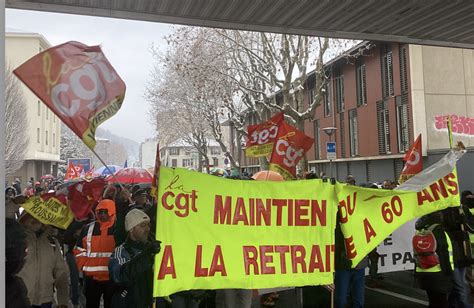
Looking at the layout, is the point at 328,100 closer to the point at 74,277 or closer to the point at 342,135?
the point at 342,135

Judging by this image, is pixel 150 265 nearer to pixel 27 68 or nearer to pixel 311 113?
pixel 27 68

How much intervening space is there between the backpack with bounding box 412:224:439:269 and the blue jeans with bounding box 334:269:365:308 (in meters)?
0.72

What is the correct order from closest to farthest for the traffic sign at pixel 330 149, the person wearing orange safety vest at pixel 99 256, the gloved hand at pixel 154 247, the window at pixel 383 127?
1. the gloved hand at pixel 154 247
2. the person wearing orange safety vest at pixel 99 256
3. the traffic sign at pixel 330 149
4. the window at pixel 383 127

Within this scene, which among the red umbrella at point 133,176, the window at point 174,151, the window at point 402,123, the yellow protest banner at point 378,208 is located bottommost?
the yellow protest banner at point 378,208

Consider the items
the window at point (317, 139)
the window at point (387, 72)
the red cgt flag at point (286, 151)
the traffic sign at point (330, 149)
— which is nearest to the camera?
the red cgt flag at point (286, 151)

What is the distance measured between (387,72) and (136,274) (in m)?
23.7

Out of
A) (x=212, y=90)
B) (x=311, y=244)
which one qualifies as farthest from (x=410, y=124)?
(x=311, y=244)

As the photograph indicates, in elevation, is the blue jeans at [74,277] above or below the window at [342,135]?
below

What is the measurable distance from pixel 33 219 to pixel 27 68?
1.87 m

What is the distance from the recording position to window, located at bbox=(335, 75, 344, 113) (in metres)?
31.4

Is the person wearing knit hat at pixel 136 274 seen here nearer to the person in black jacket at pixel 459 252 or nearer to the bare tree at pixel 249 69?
the person in black jacket at pixel 459 252

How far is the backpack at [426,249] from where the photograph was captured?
5.70 m

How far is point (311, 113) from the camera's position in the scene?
18469 millimetres

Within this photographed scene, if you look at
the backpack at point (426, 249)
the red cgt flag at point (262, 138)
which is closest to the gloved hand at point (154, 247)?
the backpack at point (426, 249)
